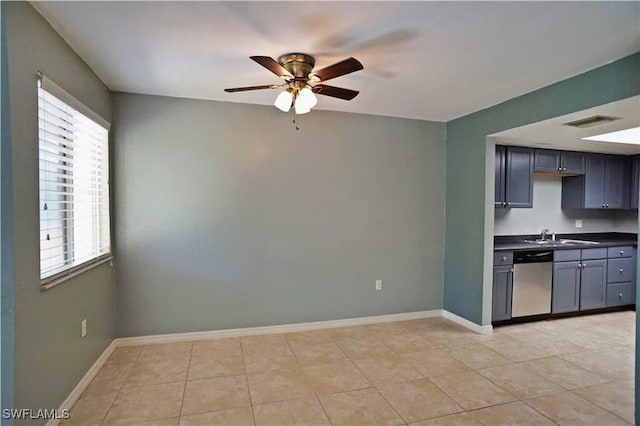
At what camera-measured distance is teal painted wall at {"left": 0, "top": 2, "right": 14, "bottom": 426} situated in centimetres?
165

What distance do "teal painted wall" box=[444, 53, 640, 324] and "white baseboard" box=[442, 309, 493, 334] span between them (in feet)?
0.16

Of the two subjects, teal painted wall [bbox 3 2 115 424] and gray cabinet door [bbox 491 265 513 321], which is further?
gray cabinet door [bbox 491 265 513 321]

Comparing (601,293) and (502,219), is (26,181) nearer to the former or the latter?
(502,219)

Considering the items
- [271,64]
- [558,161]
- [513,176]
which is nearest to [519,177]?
[513,176]

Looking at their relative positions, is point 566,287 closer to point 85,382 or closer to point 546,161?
point 546,161

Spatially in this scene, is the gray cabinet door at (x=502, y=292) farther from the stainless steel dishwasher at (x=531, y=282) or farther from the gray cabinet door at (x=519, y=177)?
the gray cabinet door at (x=519, y=177)

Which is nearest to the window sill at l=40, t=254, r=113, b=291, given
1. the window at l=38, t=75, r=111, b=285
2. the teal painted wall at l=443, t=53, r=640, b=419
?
the window at l=38, t=75, r=111, b=285

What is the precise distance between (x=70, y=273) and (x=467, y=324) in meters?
3.86

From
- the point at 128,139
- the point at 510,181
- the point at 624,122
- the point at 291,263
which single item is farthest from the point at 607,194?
the point at 128,139

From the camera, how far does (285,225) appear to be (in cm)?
373

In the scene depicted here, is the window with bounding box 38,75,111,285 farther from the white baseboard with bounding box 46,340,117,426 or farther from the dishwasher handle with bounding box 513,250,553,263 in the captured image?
the dishwasher handle with bounding box 513,250,553,263

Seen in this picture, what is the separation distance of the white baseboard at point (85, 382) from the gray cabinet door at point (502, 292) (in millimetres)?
3943

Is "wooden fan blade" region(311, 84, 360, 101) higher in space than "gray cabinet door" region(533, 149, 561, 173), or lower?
higher

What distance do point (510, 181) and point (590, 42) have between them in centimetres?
219
